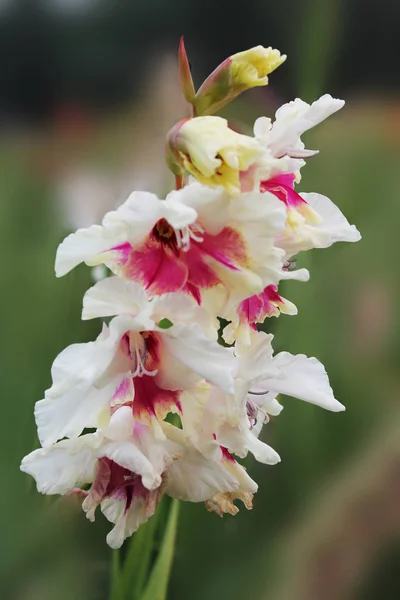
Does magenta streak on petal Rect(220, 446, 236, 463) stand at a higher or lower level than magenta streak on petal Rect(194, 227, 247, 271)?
lower

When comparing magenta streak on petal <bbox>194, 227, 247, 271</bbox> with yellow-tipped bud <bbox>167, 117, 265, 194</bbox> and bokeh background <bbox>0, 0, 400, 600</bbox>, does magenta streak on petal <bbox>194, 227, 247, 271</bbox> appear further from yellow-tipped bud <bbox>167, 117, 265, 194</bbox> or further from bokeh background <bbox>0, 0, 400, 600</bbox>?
bokeh background <bbox>0, 0, 400, 600</bbox>

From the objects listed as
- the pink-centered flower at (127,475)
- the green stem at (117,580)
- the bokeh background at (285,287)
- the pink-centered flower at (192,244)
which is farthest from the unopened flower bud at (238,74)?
the green stem at (117,580)

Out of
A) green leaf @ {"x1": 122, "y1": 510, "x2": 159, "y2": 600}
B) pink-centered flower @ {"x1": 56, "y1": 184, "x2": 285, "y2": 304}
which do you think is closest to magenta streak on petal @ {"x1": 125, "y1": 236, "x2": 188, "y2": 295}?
pink-centered flower @ {"x1": 56, "y1": 184, "x2": 285, "y2": 304}

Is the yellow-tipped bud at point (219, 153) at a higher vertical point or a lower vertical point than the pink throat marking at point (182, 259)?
higher

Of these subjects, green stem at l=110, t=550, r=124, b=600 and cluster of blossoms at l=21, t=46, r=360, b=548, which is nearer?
cluster of blossoms at l=21, t=46, r=360, b=548

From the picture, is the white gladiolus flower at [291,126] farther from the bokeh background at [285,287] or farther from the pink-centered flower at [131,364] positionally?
the bokeh background at [285,287]

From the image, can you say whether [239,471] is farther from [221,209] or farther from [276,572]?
[276,572]

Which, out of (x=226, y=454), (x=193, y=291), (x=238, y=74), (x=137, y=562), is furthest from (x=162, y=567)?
(x=238, y=74)

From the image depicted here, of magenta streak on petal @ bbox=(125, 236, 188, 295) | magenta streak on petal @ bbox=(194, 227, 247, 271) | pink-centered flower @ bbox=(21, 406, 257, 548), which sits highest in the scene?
magenta streak on petal @ bbox=(194, 227, 247, 271)
